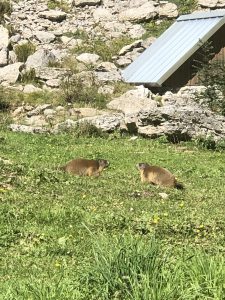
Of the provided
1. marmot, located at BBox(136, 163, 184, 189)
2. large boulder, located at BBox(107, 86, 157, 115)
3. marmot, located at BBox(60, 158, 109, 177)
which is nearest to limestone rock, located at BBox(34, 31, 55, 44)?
large boulder, located at BBox(107, 86, 157, 115)

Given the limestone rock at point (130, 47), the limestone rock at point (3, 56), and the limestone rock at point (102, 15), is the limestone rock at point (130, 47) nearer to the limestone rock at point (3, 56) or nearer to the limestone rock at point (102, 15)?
the limestone rock at point (102, 15)

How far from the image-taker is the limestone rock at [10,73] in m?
22.8

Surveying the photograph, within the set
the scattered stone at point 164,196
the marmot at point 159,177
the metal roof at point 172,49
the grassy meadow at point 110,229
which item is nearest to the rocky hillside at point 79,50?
the metal roof at point 172,49

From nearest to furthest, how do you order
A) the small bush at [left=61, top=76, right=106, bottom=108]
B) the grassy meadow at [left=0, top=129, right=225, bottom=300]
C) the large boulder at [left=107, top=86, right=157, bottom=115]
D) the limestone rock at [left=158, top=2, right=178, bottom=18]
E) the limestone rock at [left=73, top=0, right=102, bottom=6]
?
the grassy meadow at [left=0, top=129, right=225, bottom=300] < the large boulder at [left=107, top=86, right=157, bottom=115] < the small bush at [left=61, top=76, right=106, bottom=108] < the limestone rock at [left=158, top=2, right=178, bottom=18] < the limestone rock at [left=73, top=0, right=102, bottom=6]

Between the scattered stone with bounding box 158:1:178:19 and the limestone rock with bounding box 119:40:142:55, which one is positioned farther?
the scattered stone with bounding box 158:1:178:19

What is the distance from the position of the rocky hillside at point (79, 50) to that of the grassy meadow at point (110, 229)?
4652 millimetres

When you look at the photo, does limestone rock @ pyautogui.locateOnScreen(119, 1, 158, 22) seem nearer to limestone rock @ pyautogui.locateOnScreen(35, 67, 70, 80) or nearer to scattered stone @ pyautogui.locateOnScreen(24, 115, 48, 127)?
limestone rock @ pyautogui.locateOnScreen(35, 67, 70, 80)

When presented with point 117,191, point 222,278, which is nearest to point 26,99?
point 117,191

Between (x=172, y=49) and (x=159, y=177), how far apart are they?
1325 cm

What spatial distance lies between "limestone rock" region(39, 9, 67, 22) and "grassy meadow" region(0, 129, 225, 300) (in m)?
16.5

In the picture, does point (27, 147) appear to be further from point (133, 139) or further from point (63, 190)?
A: point (63, 190)

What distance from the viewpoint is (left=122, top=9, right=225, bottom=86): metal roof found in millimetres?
21844

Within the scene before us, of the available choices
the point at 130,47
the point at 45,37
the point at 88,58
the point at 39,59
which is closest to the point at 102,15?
the point at 45,37

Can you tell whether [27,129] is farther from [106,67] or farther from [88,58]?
[88,58]
